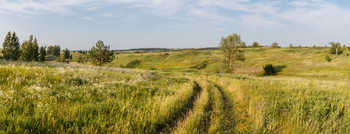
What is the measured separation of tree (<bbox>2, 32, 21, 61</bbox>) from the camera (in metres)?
66.4

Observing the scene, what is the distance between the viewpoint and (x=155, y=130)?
4367 millimetres

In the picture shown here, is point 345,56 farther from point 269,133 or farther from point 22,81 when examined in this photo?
point 22,81

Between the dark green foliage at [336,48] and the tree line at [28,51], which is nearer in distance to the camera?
the tree line at [28,51]

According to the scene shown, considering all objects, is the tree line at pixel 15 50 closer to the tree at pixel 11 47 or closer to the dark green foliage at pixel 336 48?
the tree at pixel 11 47

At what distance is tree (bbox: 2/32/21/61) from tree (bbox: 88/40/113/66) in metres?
46.1

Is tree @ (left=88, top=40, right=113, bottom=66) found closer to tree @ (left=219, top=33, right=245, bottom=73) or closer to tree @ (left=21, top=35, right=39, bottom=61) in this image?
tree @ (left=219, top=33, right=245, bottom=73)

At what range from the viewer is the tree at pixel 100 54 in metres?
46.6

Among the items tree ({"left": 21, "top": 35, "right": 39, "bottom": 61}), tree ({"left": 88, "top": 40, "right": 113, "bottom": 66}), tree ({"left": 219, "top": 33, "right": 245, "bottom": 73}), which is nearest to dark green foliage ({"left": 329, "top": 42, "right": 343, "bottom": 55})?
tree ({"left": 219, "top": 33, "right": 245, "bottom": 73})

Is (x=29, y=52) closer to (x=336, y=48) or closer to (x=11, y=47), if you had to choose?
(x=11, y=47)

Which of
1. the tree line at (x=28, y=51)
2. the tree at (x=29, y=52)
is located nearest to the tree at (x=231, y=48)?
the tree line at (x=28, y=51)

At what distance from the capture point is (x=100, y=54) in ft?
154

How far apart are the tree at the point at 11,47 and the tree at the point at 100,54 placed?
46145 mm

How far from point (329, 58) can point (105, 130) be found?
85537 mm

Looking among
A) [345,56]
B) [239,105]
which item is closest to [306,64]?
[345,56]
